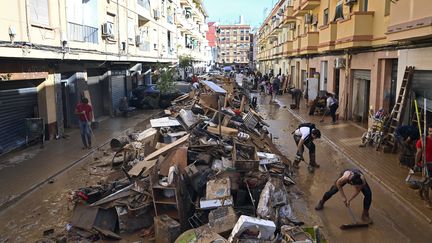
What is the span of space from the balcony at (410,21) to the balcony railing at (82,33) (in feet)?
35.8

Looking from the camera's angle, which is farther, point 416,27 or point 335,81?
point 335,81

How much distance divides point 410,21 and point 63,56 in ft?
35.6

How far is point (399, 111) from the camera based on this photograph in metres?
13.1

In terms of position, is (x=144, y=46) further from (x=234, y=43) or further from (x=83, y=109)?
(x=234, y=43)

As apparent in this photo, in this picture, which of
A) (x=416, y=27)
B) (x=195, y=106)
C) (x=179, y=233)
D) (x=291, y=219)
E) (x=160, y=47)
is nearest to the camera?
(x=179, y=233)

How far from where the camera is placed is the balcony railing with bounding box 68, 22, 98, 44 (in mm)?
15644

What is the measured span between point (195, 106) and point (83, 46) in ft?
16.6

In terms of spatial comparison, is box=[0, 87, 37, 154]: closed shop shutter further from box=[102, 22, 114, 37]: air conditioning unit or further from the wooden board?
the wooden board

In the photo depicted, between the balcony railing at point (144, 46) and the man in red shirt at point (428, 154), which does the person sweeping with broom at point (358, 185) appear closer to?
the man in red shirt at point (428, 154)

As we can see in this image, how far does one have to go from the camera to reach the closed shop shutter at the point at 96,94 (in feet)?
70.9

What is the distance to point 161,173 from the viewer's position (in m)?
8.23

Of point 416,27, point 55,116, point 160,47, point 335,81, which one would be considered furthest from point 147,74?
point 416,27

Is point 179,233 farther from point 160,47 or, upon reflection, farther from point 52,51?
point 160,47

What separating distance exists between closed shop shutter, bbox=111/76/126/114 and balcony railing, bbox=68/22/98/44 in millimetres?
6209
